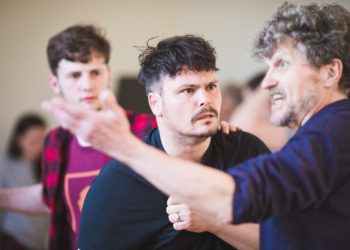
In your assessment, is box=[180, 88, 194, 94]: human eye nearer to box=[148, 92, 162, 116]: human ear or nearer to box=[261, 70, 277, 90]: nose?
box=[148, 92, 162, 116]: human ear

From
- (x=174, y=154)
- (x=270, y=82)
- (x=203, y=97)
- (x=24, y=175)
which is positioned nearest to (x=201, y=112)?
(x=203, y=97)

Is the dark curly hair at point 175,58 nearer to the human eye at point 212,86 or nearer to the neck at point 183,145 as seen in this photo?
the human eye at point 212,86

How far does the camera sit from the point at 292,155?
3.91 ft

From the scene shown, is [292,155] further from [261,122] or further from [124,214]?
[261,122]

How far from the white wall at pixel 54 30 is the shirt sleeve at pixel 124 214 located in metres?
3.25

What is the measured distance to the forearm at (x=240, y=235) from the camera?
163 cm

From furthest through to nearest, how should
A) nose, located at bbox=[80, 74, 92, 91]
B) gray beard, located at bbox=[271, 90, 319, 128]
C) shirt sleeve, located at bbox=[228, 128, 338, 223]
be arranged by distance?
1. nose, located at bbox=[80, 74, 92, 91]
2. gray beard, located at bbox=[271, 90, 319, 128]
3. shirt sleeve, located at bbox=[228, 128, 338, 223]

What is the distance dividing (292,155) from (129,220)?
0.73 meters

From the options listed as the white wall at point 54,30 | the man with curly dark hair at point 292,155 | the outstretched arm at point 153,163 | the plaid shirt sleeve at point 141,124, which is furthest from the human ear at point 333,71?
the white wall at point 54,30

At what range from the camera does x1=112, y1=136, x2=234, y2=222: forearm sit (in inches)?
45.7

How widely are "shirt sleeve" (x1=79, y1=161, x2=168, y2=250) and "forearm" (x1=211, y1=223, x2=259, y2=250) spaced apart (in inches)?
8.1

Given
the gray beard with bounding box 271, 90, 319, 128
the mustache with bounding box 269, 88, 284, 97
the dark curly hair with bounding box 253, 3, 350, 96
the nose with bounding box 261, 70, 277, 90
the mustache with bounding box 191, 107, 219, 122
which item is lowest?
the mustache with bounding box 191, 107, 219, 122

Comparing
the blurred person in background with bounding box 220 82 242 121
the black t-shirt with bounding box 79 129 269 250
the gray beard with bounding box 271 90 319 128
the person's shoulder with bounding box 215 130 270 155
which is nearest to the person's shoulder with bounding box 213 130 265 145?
the person's shoulder with bounding box 215 130 270 155

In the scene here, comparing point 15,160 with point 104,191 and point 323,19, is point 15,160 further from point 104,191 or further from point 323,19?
point 323,19
